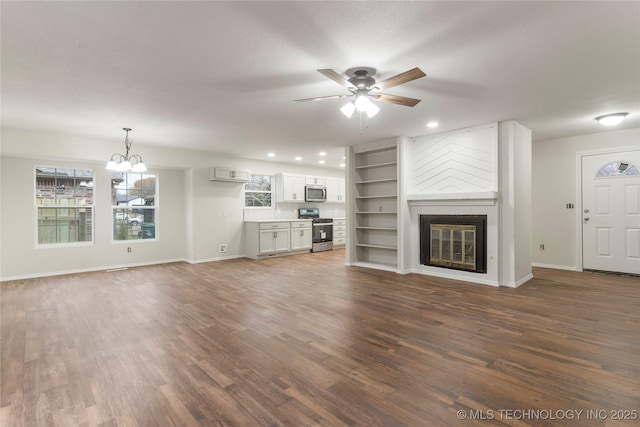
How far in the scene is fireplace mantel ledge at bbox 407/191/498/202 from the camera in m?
4.65

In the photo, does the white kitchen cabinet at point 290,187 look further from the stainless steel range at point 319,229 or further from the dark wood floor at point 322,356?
the dark wood floor at point 322,356

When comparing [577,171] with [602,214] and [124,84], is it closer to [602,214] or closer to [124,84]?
[602,214]

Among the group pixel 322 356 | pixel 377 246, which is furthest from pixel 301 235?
pixel 322 356

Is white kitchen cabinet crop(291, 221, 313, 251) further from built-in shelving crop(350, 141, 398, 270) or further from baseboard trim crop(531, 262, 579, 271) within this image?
baseboard trim crop(531, 262, 579, 271)

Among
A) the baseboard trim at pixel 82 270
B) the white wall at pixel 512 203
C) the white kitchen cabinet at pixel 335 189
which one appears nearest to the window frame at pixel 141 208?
the baseboard trim at pixel 82 270

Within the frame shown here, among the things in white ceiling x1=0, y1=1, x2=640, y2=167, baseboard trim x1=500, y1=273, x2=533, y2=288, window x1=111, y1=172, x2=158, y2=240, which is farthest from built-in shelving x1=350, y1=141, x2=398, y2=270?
window x1=111, y1=172, x2=158, y2=240

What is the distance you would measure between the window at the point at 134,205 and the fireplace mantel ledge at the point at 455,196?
17.6ft

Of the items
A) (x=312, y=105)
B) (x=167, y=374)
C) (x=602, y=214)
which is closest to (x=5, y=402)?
(x=167, y=374)

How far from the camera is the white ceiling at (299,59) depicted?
204cm

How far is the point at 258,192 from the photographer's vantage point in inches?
325

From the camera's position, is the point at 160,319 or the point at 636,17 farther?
the point at 160,319

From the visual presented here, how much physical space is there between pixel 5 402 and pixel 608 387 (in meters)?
3.77

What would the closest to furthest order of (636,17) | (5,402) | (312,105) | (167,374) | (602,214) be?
1. (5,402)
2. (636,17)
3. (167,374)
4. (312,105)
5. (602,214)

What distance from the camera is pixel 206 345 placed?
8.84 ft
